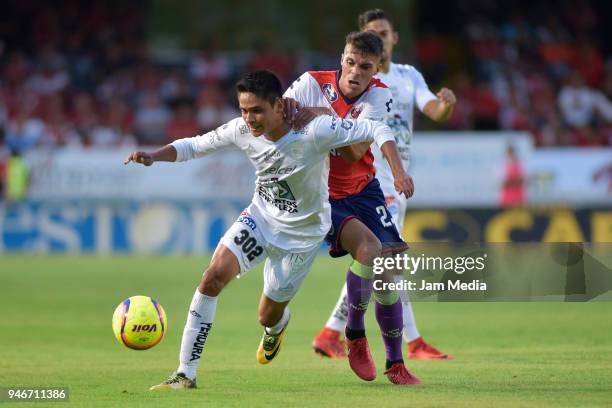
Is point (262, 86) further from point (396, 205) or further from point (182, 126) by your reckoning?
point (182, 126)

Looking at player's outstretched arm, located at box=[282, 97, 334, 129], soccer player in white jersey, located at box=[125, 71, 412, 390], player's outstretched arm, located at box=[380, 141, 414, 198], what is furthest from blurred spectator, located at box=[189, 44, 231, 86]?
player's outstretched arm, located at box=[380, 141, 414, 198]


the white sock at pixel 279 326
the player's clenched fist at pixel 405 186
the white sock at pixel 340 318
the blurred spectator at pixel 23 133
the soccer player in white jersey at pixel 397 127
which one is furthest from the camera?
the blurred spectator at pixel 23 133

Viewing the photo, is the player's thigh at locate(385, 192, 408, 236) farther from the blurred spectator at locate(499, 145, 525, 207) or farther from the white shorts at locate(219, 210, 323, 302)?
the blurred spectator at locate(499, 145, 525, 207)

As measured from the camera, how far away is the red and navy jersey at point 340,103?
25.8 ft

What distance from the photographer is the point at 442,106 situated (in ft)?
29.7

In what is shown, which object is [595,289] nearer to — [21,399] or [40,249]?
[21,399]

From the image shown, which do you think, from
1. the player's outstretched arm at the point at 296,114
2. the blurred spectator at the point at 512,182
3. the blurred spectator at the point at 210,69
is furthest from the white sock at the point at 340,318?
the blurred spectator at the point at 210,69

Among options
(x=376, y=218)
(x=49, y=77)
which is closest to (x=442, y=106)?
(x=376, y=218)

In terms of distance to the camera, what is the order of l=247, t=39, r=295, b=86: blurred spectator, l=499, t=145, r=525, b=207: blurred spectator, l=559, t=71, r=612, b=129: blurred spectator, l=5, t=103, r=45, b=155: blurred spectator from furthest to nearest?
l=247, t=39, r=295, b=86: blurred spectator → l=559, t=71, r=612, b=129: blurred spectator → l=5, t=103, r=45, b=155: blurred spectator → l=499, t=145, r=525, b=207: blurred spectator

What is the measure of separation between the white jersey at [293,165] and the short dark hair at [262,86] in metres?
0.31

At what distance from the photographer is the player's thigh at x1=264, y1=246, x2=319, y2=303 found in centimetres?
751

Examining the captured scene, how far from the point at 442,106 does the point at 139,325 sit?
301cm

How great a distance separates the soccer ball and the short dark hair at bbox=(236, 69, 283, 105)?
1.74 meters

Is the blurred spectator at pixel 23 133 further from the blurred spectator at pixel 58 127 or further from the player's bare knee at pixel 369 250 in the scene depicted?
the player's bare knee at pixel 369 250
